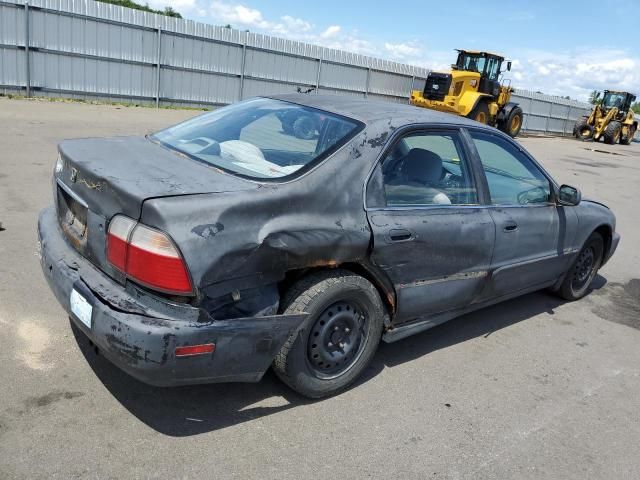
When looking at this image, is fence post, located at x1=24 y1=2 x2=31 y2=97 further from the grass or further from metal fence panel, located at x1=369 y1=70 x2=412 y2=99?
metal fence panel, located at x1=369 y1=70 x2=412 y2=99

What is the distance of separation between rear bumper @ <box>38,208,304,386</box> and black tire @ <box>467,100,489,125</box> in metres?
20.4

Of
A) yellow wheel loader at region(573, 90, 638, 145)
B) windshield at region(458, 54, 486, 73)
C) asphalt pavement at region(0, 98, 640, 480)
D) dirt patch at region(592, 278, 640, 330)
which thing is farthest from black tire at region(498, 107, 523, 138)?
asphalt pavement at region(0, 98, 640, 480)

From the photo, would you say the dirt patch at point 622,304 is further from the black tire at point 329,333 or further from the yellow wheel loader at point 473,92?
the yellow wheel loader at point 473,92

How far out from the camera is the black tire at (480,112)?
21.8 meters

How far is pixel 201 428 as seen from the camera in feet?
9.22

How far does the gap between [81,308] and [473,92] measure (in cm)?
2107

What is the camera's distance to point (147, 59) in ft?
57.3

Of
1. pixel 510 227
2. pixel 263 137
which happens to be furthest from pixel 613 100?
pixel 263 137

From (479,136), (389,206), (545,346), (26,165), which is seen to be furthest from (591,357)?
(26,165)

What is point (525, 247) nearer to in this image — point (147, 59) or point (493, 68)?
point (147, 59)

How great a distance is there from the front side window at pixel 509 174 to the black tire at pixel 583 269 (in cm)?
97

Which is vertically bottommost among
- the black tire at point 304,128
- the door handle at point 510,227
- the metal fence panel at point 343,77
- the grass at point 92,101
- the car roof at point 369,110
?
the grass at point 92,101

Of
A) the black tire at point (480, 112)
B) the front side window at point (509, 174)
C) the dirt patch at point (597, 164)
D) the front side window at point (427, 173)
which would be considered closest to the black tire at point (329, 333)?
the front side window at point (427, 173)

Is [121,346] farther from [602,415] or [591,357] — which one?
[591,357]
